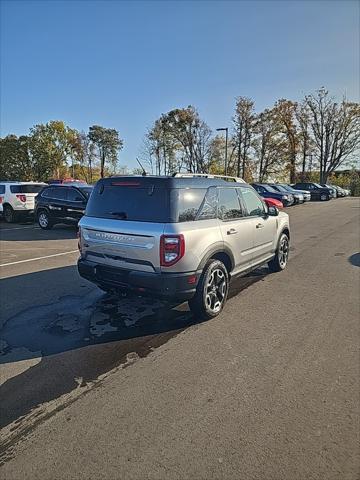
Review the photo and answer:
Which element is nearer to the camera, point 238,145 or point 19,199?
point 19,199

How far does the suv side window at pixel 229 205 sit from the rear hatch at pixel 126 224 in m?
1.07

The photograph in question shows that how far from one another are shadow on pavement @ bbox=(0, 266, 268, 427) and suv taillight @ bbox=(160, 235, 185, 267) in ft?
2.86

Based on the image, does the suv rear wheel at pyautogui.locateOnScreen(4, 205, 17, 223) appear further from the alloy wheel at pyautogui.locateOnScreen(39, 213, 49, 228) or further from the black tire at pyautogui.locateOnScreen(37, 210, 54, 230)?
the alloy wheel at pyautogui.locateOnScreen(39, 213, 49, 228)

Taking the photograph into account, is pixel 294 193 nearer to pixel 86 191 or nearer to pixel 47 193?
pixel 86 191

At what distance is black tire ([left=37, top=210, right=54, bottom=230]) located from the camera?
12.6 metres

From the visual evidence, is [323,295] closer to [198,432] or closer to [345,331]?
[345,331]

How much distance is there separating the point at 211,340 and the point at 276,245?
318 centimetres

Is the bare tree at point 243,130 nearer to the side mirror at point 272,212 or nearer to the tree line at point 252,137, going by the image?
the tree line at point 252,137

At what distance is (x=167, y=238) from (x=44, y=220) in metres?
10.1

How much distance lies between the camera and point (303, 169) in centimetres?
4931

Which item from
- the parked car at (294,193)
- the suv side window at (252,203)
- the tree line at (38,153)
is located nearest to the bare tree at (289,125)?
the parked car at (294,193)

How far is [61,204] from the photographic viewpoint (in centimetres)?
1225

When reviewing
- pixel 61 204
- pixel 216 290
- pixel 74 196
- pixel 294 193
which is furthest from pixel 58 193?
A: pixel 294 193

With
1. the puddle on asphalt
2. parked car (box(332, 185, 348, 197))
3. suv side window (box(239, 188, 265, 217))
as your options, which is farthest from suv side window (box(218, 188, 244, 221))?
parked car (box(332, 185, 348, 197))
